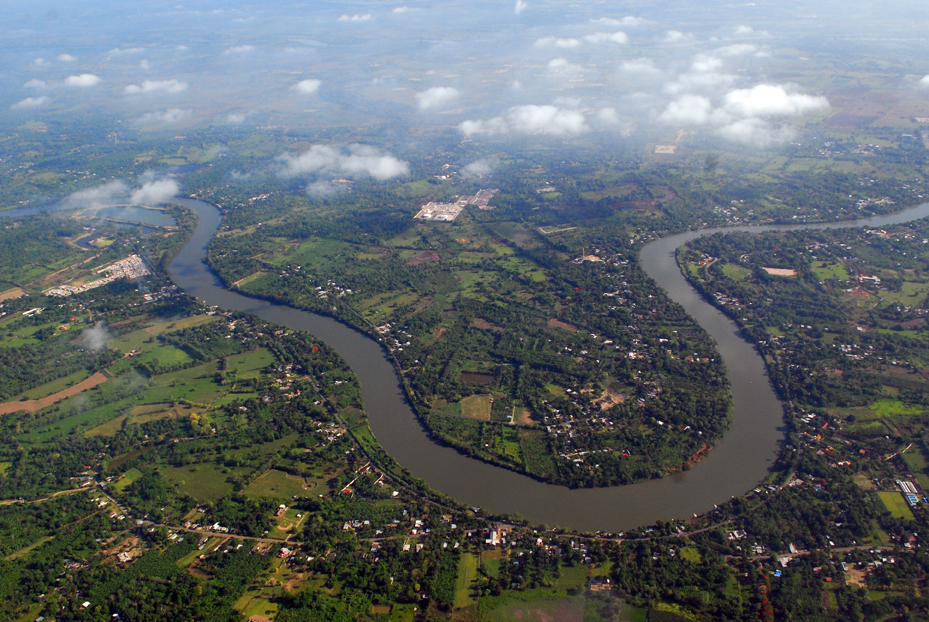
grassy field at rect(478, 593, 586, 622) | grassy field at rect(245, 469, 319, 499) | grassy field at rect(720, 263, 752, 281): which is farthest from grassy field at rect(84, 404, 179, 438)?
grassy field at rect(720, 263, 752, 281)

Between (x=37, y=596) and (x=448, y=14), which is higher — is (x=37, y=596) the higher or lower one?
the lower one

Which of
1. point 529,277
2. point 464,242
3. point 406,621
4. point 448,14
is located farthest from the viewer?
point 448,14

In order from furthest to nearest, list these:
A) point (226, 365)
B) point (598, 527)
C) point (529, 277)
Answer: point (529, 277) → point (226, 365) → point (598, 527)

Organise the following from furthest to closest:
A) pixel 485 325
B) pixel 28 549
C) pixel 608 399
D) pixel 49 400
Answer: pixel 485 325 < pixel 49 400 < pixel 608 399 < pixel 28 549

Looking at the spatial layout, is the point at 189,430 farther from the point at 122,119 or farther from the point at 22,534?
the point at 122,119

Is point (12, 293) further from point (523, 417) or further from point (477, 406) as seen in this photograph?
point (523, 417)

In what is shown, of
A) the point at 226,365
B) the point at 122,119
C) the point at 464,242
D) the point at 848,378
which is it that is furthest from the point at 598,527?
the point at 122,119

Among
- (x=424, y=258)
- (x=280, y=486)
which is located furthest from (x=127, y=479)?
(x=424, y=258)
